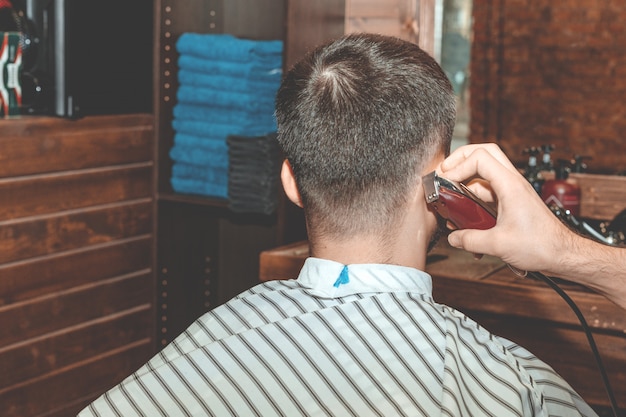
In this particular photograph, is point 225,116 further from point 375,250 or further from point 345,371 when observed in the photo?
point 345,371

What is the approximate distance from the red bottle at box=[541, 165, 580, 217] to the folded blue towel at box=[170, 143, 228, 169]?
4.02 ft

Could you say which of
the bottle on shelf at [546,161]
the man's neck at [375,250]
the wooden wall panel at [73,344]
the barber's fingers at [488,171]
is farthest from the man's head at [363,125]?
the wooden wall panel at [73,344]

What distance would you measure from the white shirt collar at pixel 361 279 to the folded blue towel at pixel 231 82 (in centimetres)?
182

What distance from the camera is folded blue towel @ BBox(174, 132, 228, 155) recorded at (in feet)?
11.0

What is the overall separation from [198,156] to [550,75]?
1709 millimetres

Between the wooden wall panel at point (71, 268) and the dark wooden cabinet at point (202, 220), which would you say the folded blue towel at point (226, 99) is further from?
the wooden wall panel at point (71, 268)

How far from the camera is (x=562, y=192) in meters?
2.89

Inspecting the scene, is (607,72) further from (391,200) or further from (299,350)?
(299,350)

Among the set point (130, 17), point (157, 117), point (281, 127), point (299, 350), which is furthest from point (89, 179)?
point (299, 350)

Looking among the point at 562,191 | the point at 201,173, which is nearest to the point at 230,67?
the point at 201,173

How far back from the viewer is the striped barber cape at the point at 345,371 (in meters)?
1.33

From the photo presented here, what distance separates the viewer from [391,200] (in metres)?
1.51

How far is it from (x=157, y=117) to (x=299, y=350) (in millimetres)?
2237

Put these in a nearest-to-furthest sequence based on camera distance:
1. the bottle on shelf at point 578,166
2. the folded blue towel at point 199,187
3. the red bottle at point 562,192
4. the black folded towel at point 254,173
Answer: the red bottle at point 562,192 → the bottle on shelf at point 578,166 → the black folded towel at point 254,173 → the folded blue towel at point 199,187
